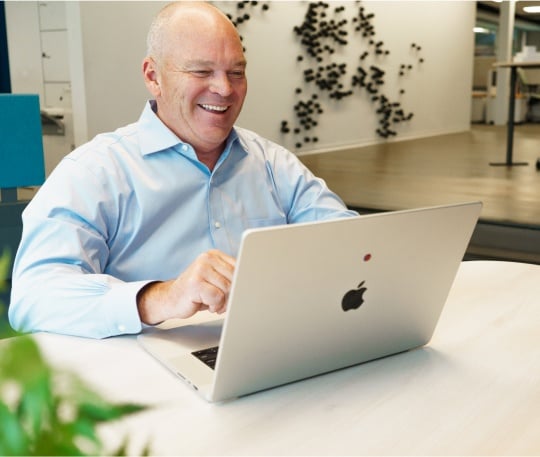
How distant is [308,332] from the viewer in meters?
0.86

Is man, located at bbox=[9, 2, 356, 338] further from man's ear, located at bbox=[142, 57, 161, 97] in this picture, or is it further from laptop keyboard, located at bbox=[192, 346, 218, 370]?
laptop keyboard, located at bbox=[192, 346, 218, 370]

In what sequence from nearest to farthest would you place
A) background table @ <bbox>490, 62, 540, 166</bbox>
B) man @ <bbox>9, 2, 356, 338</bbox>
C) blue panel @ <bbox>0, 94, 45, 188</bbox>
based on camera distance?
man @ <bbox>9, 2, 356, 338</bbox>
blue panel @ <bbox>0, 94, 45, 188</bbox>
background table @ <bbox>490, 62, 540, 166</bbox>

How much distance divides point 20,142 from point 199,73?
3.93 feet

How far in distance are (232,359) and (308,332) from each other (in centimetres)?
11

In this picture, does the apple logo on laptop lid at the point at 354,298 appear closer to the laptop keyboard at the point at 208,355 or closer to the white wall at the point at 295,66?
the laptop keyboard at the point at 208,355

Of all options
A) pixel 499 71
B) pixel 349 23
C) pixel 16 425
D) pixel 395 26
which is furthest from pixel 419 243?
pixel 499 71

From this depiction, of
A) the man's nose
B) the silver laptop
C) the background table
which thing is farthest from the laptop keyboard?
the background table

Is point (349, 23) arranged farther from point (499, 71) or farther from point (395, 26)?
point (499, 71)

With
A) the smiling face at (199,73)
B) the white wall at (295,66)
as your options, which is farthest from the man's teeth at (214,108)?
the white wall at (295,66)

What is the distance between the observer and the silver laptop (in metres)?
0.76

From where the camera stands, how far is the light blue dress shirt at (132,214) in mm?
1159

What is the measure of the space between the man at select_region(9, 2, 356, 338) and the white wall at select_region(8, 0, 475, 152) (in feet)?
13.2

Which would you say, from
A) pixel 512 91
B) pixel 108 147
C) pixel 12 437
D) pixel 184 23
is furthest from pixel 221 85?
pixel 512 91

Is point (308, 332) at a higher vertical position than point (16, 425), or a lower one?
lower
